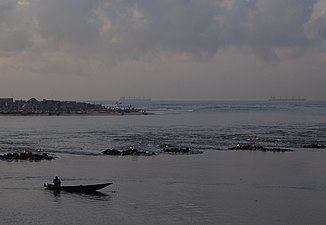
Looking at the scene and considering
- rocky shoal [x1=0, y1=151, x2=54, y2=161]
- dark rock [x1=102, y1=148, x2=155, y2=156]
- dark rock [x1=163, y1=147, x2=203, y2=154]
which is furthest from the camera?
dark rock [x1=163, y1=147, x2=203, y2=154]

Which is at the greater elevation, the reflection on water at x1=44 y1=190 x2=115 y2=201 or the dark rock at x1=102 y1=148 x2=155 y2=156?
the dark rock at x1=102 y1=148 x2=155 y2=156

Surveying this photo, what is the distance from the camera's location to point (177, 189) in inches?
1208

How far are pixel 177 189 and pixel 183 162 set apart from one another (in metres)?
11.5

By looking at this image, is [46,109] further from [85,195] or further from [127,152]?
[85,195]

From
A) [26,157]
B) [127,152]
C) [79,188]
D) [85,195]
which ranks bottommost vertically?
[85,195]

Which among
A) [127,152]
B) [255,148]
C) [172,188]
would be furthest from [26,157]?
[255,148]

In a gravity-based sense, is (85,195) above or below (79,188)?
below

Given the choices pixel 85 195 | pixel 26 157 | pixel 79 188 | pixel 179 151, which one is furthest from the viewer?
pixel 179 151

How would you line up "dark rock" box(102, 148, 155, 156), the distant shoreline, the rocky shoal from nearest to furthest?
the rocky shoal
"dark rock" box(102, 148, 155, 156)
the distant shoreline

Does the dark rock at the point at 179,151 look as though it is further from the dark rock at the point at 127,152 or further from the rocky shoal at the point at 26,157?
the rocky shoal at the point at 26,157

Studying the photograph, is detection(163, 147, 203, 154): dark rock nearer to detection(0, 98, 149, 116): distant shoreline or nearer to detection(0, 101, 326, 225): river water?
detection(0, 101, 326, 225): river water

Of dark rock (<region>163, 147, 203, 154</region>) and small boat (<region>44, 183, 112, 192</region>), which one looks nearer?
small boat (<region>44, 183, 112, 192</region>)

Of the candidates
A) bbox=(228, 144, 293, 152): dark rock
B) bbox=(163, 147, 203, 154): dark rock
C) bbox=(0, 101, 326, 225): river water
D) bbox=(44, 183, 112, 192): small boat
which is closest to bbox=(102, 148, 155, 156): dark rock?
bbox=(0, 101, 326, 225): river water

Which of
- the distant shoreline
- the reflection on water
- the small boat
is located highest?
the distant shoreline
